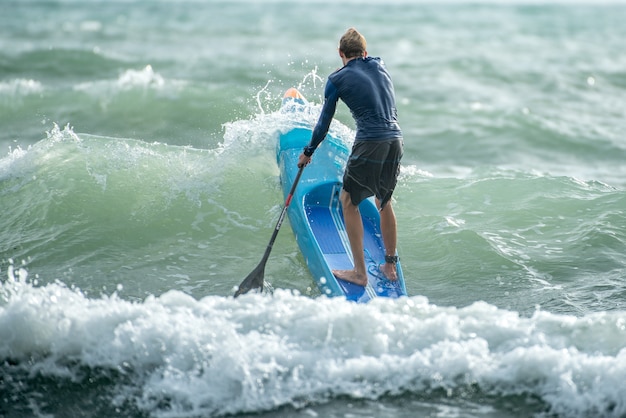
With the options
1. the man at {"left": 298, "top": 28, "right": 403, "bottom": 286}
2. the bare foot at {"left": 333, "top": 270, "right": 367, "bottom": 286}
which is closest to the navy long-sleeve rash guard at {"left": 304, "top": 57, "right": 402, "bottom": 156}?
the man at {"left": 298, "top": 28, "right": 403, "bottom": 286}

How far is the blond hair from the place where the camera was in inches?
216

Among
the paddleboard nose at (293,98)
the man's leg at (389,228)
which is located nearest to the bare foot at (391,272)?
the man's leg at (389,228)

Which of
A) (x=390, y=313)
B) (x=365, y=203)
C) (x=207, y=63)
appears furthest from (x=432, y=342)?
(x=207, y=63)

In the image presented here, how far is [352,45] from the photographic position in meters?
5.49

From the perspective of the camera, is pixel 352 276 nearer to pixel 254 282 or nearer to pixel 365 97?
pixel 254 282

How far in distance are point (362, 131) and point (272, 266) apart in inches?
60.0

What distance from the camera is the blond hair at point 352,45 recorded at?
549 cm

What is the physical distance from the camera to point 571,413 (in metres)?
4.20

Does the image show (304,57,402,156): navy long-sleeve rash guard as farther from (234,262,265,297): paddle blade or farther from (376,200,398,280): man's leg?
(234,262,265,297): paddle blade

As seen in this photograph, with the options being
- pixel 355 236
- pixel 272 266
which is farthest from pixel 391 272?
pixel 272 266

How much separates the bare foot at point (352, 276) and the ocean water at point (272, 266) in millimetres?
294

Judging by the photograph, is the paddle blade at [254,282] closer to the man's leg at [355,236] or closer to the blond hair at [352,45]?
the man's leg at [355,236]

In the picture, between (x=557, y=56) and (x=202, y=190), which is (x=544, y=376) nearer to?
(x=202, y=190)

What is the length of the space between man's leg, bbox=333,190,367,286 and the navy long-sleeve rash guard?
1.68 ft
